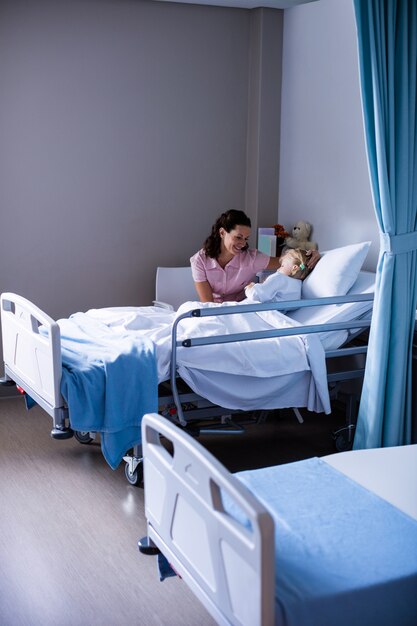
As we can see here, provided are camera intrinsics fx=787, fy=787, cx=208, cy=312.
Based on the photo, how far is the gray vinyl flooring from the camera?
261cm

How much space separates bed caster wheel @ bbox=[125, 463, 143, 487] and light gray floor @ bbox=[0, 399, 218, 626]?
35mm

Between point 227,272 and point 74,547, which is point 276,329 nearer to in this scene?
point 227,272

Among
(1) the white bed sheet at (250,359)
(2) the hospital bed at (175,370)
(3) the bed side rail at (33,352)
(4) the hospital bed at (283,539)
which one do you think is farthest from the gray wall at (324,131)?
(4) the hospital bed at (283,539)

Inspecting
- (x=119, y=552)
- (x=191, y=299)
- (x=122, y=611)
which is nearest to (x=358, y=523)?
(x=122, y=611)

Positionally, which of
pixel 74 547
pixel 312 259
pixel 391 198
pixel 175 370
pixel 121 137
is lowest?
pixel 74 547

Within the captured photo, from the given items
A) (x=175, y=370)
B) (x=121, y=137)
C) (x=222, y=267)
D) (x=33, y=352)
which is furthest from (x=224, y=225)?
(x=33, y=352)

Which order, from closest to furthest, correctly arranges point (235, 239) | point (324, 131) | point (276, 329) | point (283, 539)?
point (283, 539)
point (276, 329)
point (235, 239)
point (324, 131)

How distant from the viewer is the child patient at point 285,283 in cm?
403

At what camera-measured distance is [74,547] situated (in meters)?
3.02

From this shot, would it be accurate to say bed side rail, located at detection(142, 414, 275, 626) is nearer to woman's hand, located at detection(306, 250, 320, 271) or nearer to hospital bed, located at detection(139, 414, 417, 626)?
hospital bed, located at detection(139, 414, 417, 626)

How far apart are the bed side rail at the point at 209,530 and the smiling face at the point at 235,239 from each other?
227cm

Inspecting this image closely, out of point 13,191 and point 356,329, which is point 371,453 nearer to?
point 356,329

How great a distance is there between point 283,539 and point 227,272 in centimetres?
259

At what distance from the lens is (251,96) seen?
203 inches
